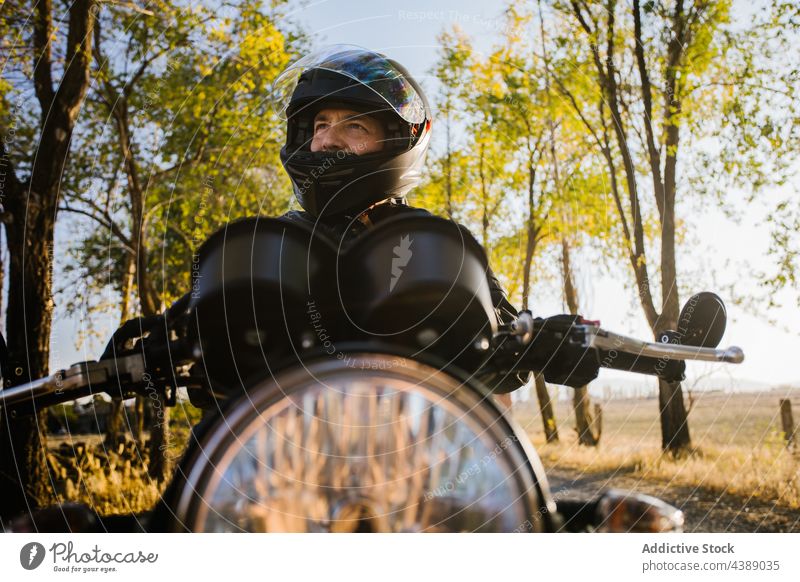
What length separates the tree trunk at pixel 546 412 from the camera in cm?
244

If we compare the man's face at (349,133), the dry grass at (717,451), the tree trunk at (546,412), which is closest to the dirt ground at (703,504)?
the dry grass at (717,451)

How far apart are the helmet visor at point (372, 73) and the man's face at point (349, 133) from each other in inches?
2.5

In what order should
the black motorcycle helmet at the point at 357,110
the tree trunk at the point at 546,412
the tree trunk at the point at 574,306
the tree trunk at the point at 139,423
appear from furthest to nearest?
the tree trunk at the point at 139,423 < the tree trunk at the point at 574,306 < the tree trunk at the point at 546,412 < the black motorcycle helmet at the point at 357,110

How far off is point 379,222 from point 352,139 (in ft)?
1.04

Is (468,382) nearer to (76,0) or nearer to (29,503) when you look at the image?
(29,503)

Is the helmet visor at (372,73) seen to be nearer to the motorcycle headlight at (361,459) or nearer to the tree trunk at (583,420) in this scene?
the motorcycle headlight at (361,459)

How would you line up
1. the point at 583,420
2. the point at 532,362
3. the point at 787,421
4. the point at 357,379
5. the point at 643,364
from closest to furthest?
the point at 357,379 < the point at 532,362 < the point at 643,364 < the point at 787,421 < the point at 583,420

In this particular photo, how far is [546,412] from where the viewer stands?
3.07 m

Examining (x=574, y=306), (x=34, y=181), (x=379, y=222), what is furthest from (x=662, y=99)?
(x=34, y=181)

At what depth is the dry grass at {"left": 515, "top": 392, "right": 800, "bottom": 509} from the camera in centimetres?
275

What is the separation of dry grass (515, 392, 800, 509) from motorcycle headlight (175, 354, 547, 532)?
1672mm

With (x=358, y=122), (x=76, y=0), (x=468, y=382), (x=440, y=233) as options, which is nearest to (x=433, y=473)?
(x=468, y=382)

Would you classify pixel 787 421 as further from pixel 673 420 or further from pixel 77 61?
Result: pixel 77 61

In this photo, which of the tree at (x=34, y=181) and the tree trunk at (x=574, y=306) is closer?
the tree trunk at (x=574, y=306)
